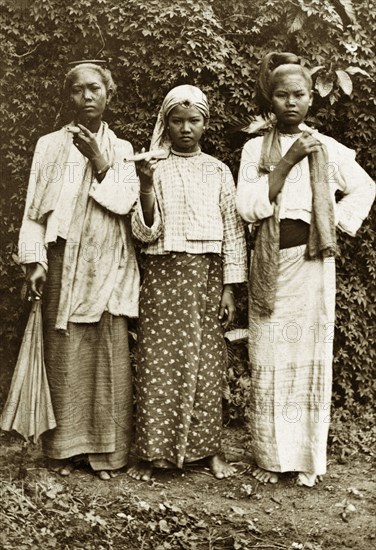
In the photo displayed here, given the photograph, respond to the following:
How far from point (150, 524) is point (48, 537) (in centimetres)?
56

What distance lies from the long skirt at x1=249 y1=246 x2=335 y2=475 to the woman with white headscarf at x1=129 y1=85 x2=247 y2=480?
309 mm

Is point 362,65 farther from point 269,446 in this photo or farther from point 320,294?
point 269,446

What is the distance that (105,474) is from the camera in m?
4.94

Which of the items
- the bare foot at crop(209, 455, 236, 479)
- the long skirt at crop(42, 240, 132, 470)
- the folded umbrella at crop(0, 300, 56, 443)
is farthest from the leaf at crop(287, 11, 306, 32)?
the bare foot at crop(209, 455, 236, 479)

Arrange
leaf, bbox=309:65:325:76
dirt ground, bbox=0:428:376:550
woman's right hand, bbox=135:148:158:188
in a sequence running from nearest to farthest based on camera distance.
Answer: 1. dirt ground, bbox=0:428:376:550
2. woman's right hand, bbox=135:148:158:188
3. leaf, bbox=309:65:325:76

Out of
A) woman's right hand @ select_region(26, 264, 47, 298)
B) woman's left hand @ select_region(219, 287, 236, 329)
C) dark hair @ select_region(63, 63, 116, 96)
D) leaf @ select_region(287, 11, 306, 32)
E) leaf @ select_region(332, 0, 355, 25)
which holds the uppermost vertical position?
leaf @ select_region(332, 0, 355, 25)

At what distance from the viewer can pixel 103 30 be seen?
5473mm

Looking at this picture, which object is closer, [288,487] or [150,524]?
[150,524]

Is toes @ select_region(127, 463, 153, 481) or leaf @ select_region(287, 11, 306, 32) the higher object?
leaf @ select_region(287, 11, 306, 32)

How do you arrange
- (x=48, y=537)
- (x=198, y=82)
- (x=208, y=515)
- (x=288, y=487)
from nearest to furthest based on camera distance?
(x=48, y=537) → (x=208, y=515) → (x=288, y=487) → (x=198, y=82)

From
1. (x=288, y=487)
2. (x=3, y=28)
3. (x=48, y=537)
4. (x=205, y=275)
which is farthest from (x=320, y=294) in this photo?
(x=3, y=28)

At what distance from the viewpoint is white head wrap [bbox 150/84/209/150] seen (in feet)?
15.6

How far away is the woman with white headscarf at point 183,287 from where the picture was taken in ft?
15.9

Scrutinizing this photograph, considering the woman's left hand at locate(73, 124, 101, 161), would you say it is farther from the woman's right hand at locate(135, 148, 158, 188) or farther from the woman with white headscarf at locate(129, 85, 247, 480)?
the woman with white headscarf at locate(129, 85, 247, 480)
